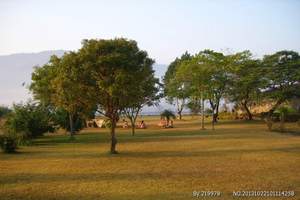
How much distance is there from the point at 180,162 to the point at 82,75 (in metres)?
7.16

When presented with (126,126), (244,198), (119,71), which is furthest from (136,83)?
(126,126)

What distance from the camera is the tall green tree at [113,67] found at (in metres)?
21.4

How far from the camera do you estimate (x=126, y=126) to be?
55906 mm

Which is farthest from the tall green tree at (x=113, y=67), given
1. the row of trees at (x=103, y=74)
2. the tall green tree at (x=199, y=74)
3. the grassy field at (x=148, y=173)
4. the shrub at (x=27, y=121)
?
the tall green tree at (x=199, y=74)

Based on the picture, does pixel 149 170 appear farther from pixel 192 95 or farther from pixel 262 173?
pixel 192 95

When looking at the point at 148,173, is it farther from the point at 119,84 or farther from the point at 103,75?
the point at 103,75

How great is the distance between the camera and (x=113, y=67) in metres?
21.9

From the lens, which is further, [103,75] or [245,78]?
[245,78]

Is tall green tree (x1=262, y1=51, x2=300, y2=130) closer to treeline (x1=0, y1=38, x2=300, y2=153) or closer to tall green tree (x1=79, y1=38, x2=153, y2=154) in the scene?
treeline (x1=0, y1=38, x2=300, y2=153)

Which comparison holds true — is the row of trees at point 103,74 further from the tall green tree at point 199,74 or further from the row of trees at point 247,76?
the row of trees at point 247,76

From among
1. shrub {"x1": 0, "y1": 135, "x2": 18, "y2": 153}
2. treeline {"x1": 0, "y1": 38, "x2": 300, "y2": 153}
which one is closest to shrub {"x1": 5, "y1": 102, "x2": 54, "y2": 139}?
treeline {"x1": 0, "y1": 38, "x2": 300, "y2": 153}

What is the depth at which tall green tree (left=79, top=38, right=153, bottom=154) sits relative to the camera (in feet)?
70.1

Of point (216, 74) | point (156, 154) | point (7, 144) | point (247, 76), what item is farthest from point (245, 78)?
point (7, 144)

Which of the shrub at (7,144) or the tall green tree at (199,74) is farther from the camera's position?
the tall green tree at (199,74)
